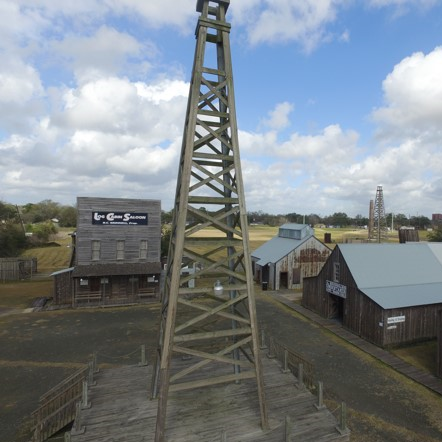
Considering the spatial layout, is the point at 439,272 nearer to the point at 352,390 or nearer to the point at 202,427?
the point at 352,390

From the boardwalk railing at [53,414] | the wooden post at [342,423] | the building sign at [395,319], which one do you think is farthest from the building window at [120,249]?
the wooden post at [342,423]

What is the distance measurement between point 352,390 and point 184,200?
40.3ft

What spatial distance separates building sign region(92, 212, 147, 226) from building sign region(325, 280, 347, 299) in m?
18.3

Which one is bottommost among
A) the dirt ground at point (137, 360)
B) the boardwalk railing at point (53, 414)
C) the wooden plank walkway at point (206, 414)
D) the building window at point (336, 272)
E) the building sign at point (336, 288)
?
the dirt ground at point (137, 360)

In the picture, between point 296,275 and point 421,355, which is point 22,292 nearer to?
point 296,275

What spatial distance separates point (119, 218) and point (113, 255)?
370cm

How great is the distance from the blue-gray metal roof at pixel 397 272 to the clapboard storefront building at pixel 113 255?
1808 centimetres

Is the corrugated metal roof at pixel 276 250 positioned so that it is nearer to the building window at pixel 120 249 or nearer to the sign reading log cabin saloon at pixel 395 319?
the building window at pixel 120 249

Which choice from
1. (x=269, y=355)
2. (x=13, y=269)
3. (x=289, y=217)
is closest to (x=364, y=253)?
(x=269, y=355)

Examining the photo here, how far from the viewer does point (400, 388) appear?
14109 mm

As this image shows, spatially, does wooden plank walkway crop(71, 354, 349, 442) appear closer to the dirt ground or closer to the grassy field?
the dirt ground

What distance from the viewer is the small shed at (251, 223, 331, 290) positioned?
34.8 metres

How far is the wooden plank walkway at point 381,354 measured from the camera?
48.0 feet

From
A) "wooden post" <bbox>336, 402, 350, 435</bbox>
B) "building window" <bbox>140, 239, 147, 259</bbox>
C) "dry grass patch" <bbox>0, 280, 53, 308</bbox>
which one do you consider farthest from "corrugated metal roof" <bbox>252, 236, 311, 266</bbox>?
"wooden post" <bbox>336, 402, 350, 435</bbox>
